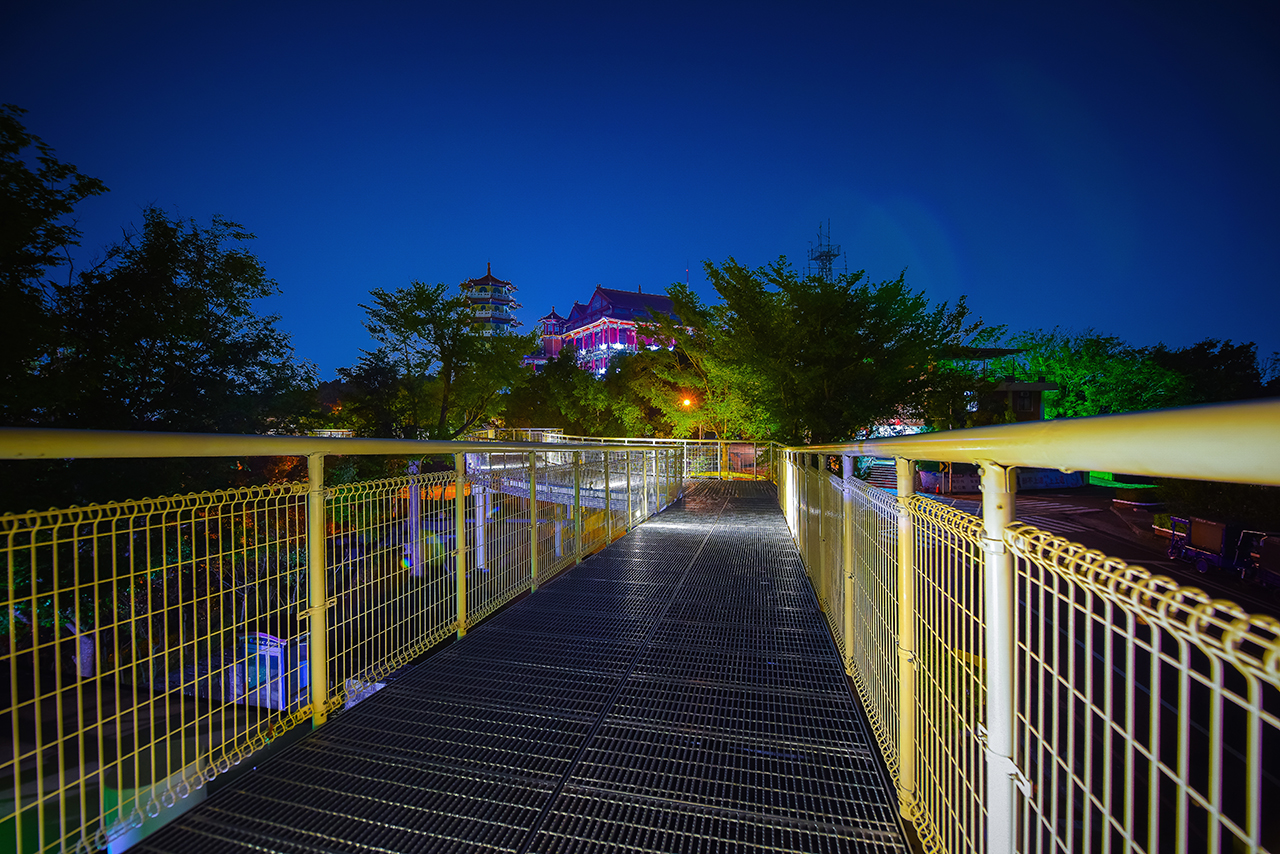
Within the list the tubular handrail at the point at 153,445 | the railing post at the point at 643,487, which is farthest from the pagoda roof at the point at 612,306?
the tubular handrail at the point at 153,445

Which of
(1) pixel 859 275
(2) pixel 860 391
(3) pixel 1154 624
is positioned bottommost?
(3) pixel 1154 624

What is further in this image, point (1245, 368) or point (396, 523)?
point (1245, 368)

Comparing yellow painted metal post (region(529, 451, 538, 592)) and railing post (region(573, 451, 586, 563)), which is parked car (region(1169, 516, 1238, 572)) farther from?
yellow painted metal post (region(529, 451, 538, 592))

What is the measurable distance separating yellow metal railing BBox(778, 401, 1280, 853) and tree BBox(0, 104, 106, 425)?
15.5 m

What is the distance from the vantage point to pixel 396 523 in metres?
3.45

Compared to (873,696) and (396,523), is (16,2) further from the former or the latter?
(873,696)

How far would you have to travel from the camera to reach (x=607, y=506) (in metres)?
7.31

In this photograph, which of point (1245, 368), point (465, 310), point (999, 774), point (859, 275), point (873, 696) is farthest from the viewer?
point (1245, 368)

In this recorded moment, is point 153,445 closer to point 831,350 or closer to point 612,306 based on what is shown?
point 831,350

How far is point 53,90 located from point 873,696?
307ft

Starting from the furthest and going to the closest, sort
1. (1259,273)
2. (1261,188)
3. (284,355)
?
(1259,273) < (1261,188) < (284,355)

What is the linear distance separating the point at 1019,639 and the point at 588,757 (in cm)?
186

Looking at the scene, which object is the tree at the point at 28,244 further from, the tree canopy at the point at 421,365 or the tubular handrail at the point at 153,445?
the tree canopy at the point at 421,365

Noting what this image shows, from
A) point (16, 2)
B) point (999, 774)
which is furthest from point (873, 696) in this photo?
point (16, 2)
